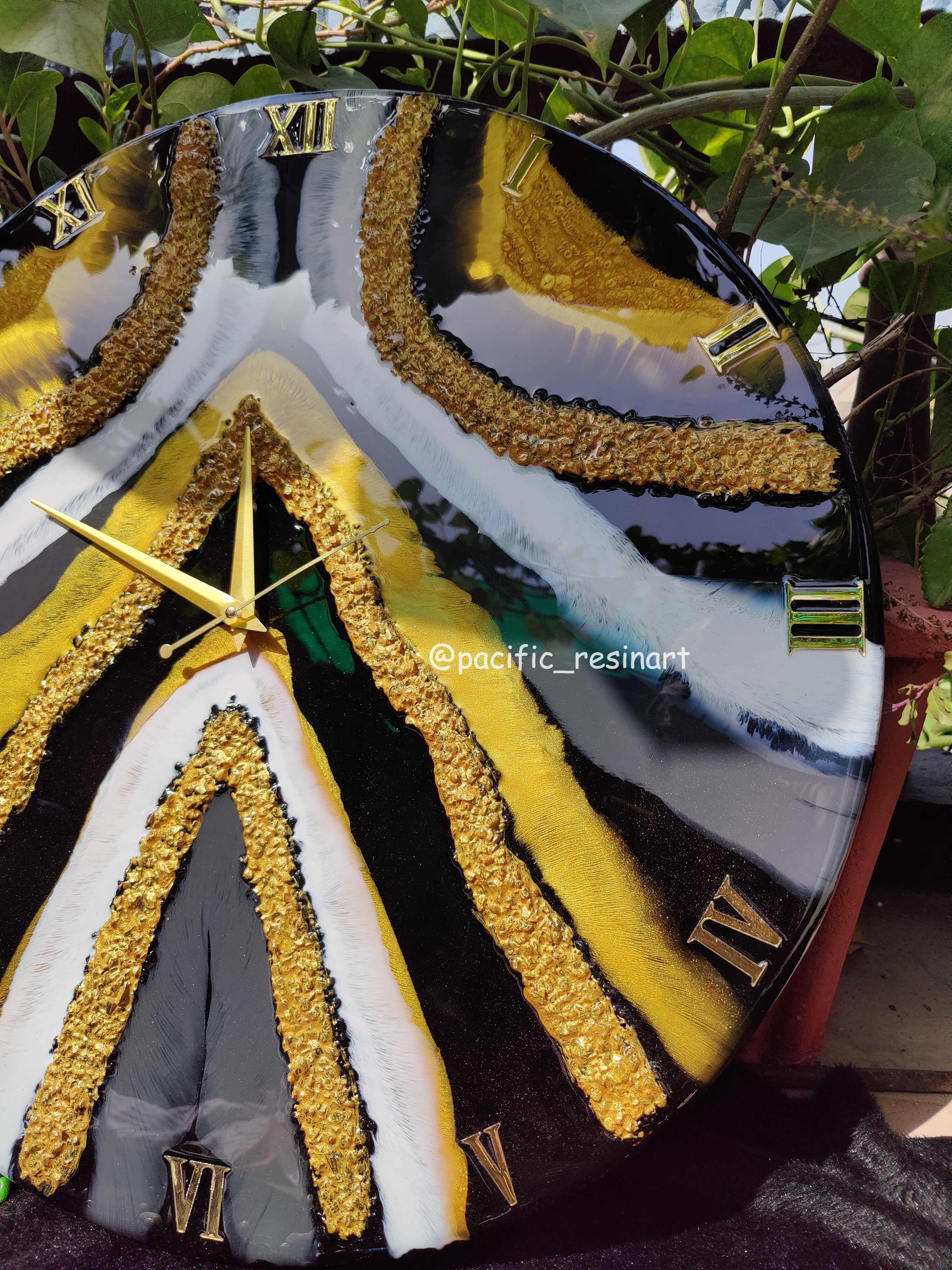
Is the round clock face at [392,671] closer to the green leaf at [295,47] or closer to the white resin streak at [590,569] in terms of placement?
the white resin streak at [590,569]

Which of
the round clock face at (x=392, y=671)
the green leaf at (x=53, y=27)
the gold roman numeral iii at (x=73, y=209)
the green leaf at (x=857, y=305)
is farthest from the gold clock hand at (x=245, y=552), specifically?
the green leaf at (x=857, y=305)

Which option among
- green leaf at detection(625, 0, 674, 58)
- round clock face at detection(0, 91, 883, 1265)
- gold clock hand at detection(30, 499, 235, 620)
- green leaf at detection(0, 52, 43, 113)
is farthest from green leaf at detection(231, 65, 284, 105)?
gold clock hand at detection(30, 499, 235, 620)

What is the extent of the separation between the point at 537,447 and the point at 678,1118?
0.70 metres

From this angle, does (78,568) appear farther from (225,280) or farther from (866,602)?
(866,602)

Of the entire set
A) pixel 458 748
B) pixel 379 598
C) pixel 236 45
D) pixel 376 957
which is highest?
pixel 236 45

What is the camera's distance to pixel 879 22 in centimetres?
69

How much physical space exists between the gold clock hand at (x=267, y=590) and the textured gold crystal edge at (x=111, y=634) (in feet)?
0.14

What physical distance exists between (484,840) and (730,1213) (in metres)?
0.44

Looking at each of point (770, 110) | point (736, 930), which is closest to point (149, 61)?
point (770, 110)

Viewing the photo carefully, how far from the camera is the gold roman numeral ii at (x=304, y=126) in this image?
0.70 meters

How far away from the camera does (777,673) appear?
2.15 feet

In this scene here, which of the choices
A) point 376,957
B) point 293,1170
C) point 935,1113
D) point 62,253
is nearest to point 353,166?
point 62,253

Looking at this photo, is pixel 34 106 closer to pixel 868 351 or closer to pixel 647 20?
pixel 647 20

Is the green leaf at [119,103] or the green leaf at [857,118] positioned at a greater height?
the green leaf at [119,103]
